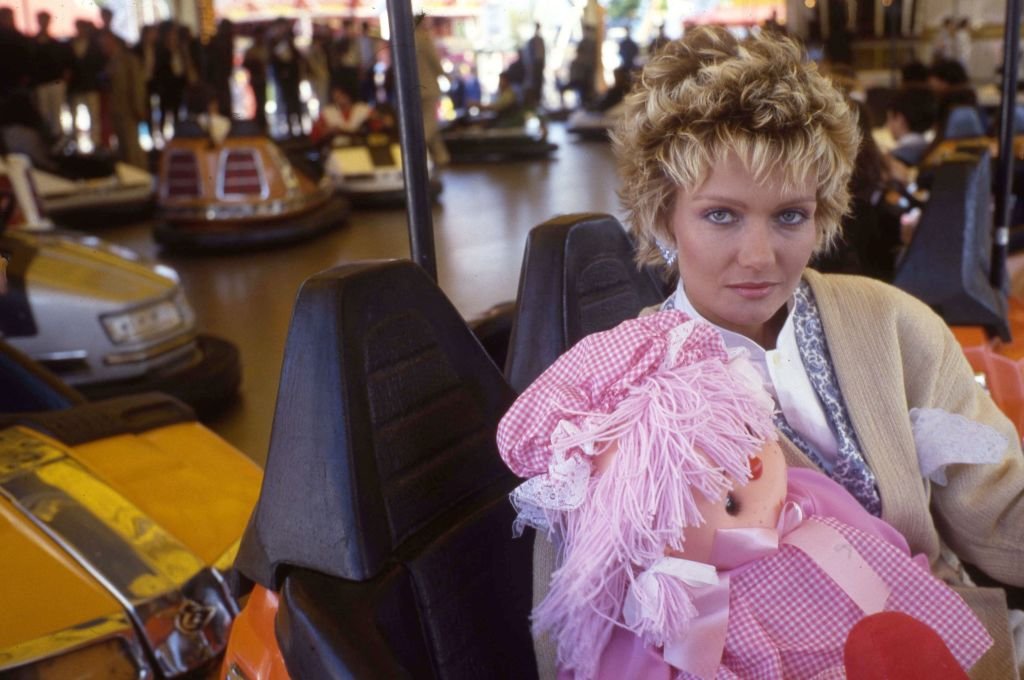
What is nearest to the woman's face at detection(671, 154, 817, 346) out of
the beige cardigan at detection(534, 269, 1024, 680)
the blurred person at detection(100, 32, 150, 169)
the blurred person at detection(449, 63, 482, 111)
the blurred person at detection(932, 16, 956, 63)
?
the beige cardigan at detection(534, 269, 1024, 680)

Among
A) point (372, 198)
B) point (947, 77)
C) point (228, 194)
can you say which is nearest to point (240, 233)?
point (228, 194)

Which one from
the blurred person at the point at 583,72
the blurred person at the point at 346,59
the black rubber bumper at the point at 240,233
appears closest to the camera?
the black rubber bumper at the point at 240,233

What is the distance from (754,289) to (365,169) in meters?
5.33

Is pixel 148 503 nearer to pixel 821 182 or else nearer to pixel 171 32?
pixel 821 182

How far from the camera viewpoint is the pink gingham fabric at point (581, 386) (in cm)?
67

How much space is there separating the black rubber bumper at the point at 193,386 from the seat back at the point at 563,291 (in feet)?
5.64

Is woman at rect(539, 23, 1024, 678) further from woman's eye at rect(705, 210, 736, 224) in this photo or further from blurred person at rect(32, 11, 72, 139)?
blurred person at rect(32, 11, 72, 139)

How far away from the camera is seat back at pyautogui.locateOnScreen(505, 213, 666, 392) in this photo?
1.01 meters

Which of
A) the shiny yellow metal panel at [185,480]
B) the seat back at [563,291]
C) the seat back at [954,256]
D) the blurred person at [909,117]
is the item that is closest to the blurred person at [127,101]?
the blurred person at [909,117]

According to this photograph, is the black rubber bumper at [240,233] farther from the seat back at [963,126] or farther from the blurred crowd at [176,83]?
the seat back at [963,126]

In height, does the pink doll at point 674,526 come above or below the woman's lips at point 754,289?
below

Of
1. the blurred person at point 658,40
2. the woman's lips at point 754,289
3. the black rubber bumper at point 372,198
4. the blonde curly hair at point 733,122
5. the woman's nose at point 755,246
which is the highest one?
the blurred person at point 658,40

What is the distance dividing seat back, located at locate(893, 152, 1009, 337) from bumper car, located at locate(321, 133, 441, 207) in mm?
4236

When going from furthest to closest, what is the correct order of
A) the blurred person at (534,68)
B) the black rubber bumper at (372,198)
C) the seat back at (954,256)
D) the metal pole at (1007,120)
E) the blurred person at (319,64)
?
1. the blurred person at (534,68)
2. the blurred person at (319,64)
3. the black rubber bumper at (372,198)
4. the seat back at (954,256)
5. the metal pole at (1007,120)
